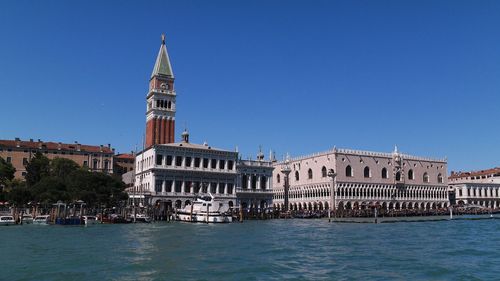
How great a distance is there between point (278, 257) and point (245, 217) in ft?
136

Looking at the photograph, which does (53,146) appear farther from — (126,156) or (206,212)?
(206,212)

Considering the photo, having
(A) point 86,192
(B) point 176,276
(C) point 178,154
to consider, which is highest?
(C) point 178,154

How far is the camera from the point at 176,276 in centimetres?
1747

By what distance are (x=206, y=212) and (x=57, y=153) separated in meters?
41.3

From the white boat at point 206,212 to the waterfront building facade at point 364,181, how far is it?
29.3 meters

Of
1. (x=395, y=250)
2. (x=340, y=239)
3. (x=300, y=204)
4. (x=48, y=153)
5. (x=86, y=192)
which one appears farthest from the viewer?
(x=300, y=204)

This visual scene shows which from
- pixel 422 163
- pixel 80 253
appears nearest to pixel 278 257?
pixel 80 253

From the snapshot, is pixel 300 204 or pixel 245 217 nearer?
pixel 245 217

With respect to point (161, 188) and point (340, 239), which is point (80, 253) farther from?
point (161, 188)

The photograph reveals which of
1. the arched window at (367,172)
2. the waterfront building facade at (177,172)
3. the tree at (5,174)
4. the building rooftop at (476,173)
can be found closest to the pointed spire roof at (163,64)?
the waterfront building facade at (177,172)

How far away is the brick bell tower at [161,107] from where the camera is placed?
74.4m

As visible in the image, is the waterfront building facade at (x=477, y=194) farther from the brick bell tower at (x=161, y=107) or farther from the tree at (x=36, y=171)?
the tree at (x=36, y=171)

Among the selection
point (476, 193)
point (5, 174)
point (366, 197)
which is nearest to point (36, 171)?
point (5, 174)

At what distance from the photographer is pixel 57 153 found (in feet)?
279
